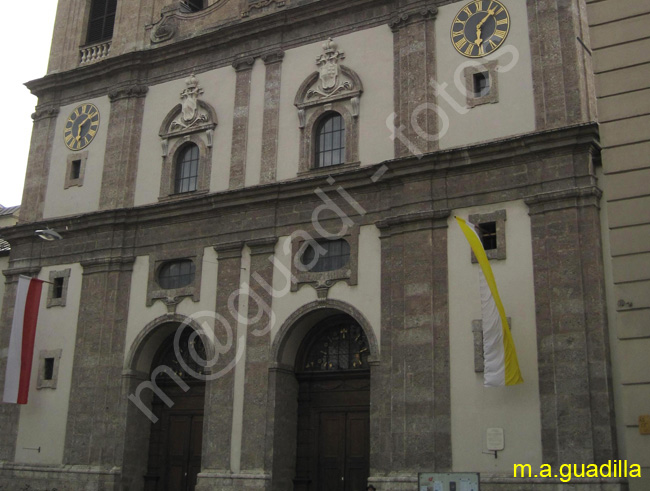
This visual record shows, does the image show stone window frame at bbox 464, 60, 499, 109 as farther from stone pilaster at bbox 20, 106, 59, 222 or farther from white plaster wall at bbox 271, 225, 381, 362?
stone pilaster at bbox 20, 106, 59, 222

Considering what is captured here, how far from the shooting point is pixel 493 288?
2005cm

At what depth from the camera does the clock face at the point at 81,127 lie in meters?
30.2

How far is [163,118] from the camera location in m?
28.6

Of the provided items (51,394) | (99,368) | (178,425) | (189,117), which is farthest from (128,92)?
(178,425)

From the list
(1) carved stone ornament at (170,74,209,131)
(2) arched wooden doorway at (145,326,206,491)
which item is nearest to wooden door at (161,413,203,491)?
(2) arched wooden doorway at (145,326,206,491)

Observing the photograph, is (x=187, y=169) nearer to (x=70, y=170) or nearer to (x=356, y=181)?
(x=70, y=170)

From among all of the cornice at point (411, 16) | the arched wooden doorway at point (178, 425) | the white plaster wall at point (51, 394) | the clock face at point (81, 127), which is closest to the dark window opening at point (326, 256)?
the arched wooden doorway at point (178, 425)

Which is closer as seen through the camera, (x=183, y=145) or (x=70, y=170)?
(x=183, y=145)

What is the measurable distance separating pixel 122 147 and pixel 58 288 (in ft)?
17.8

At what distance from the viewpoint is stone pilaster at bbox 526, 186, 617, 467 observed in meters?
18.9

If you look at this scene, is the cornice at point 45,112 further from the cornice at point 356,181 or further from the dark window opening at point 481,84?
the dark window opening at point 481,84

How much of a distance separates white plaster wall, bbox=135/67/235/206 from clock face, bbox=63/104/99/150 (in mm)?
2398

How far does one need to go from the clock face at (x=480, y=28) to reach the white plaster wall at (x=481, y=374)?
4771 millimetres

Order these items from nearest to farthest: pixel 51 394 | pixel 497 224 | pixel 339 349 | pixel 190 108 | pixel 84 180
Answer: pixel 497 224 → pixel 339 349 → pixel 51 394 → pixel 190 108 → pixel 84 180
